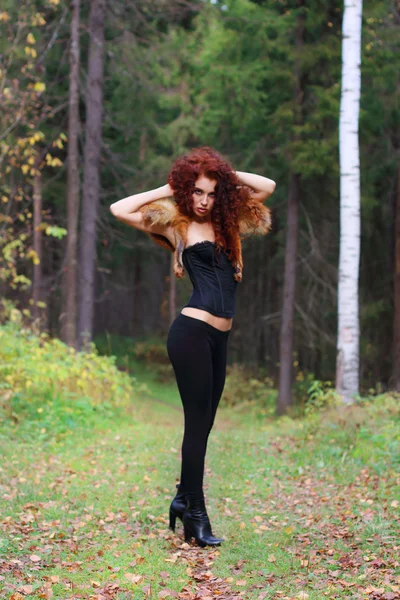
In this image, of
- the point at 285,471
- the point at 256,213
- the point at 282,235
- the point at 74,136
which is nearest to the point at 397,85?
the point at 282,235

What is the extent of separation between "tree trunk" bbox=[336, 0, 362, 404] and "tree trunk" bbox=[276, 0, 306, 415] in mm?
4367

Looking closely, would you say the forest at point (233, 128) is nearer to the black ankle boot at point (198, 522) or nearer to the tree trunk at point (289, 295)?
the tree trunk at point (289, 295)

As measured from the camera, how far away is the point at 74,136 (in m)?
14.4

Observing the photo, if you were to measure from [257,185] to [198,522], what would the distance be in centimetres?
233

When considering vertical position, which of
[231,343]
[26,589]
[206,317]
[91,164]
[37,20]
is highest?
[37,20]

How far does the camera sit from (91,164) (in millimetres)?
15516

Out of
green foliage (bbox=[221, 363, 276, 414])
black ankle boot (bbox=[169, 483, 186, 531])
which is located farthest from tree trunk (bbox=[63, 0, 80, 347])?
black ankle boot (bbox=[169, 483, 186, 531])

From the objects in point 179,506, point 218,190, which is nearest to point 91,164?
point 218,190

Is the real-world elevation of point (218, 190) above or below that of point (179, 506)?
above

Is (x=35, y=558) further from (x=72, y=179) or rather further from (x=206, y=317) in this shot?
(x=72, y=179)

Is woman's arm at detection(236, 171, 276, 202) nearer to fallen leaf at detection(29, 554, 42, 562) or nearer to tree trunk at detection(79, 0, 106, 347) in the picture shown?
fallen leaf at detection(29, 554, 42, 562)

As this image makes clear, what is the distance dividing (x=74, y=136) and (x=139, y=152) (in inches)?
357

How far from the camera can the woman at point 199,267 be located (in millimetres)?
4652

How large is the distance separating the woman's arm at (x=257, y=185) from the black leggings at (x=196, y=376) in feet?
3.27
